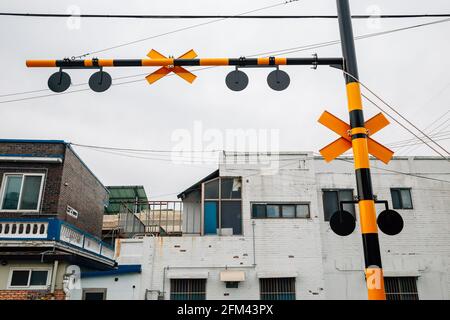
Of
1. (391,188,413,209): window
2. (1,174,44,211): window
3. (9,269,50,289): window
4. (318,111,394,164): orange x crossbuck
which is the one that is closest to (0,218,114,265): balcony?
(9,269,50,289): window

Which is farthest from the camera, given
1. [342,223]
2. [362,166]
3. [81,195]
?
[81,195]

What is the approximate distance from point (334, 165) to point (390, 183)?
9.43ft

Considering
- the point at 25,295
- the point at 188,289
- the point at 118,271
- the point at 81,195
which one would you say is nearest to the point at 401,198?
the point at 188,289

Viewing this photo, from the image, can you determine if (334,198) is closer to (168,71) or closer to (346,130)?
(346,130)

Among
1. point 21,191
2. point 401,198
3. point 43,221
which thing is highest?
point 401,198

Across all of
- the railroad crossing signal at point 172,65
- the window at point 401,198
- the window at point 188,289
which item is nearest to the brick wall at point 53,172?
the window at point 188,289

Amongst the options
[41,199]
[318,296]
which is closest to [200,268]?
[318,296]

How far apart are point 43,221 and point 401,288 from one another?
15911 millimetres

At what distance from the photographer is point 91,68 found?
6.58m

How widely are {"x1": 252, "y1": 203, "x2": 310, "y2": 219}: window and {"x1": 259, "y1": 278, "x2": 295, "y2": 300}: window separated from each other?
2.93 m

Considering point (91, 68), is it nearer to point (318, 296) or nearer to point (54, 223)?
point (54, 223)

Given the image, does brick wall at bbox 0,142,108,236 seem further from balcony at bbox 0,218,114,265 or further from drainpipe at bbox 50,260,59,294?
drainpipe at bbox 50,260,59,294

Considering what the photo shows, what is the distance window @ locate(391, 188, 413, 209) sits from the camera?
62.3ft

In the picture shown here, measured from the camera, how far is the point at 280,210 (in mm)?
18719
